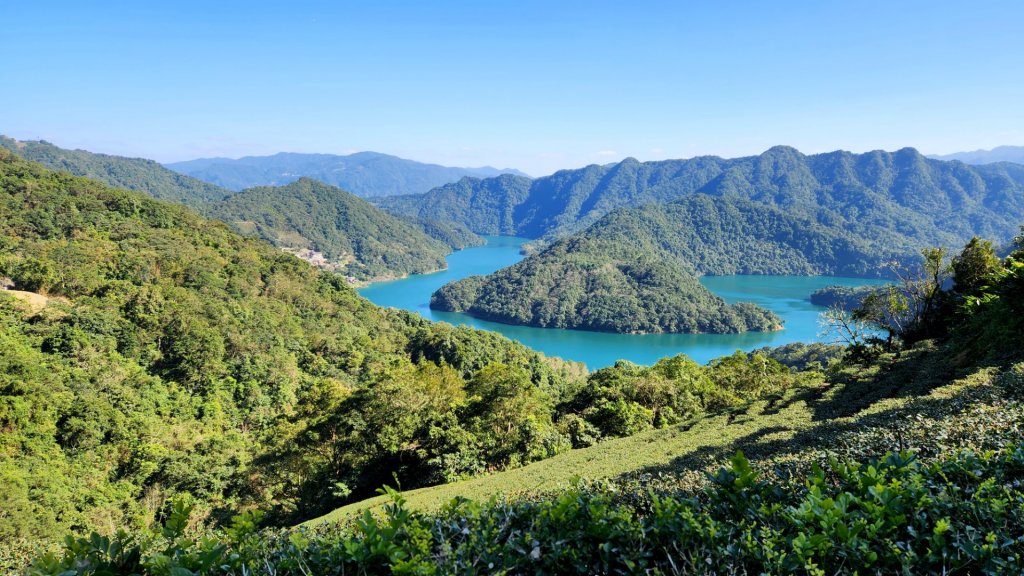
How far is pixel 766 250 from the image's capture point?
15150cm

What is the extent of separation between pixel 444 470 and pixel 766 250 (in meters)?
159

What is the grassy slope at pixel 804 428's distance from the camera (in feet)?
18.2

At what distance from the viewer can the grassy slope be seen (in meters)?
5.55

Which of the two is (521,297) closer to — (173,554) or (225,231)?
(225,231)

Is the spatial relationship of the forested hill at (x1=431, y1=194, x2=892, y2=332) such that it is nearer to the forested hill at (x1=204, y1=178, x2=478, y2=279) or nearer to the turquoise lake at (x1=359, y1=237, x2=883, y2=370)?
the turquoise lake at (x1=359, y1=237, x2=883, y2=370)

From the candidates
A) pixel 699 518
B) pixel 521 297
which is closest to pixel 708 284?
pixel 521 297

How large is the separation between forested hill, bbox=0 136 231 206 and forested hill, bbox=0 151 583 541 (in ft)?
345

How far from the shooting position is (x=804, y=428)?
9.41 meters

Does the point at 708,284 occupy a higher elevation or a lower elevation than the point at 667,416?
lower

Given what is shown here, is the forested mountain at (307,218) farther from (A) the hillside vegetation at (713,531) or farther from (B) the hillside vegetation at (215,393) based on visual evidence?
(A) the hillside vegetation at (713,531)

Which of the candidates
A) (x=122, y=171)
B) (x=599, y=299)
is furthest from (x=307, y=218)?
(x=599, y=299)

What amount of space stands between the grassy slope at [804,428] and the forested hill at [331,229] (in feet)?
393

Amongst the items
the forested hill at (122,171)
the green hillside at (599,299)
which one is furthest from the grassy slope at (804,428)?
the forested hill at (122,171)

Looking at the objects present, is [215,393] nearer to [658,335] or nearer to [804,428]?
[804,428]
